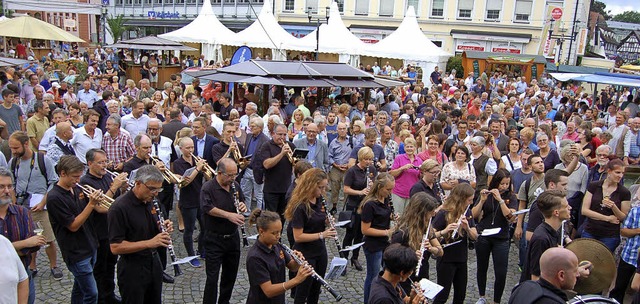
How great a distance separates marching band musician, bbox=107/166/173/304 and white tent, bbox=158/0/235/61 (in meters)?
21.8

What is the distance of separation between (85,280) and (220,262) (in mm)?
1298

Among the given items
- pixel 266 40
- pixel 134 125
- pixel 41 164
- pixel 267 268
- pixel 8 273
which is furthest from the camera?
pixel 266 40

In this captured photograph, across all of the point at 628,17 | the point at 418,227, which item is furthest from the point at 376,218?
the point at 628,17

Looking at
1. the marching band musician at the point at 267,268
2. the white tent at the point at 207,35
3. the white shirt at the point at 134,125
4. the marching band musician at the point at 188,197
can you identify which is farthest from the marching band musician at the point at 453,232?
the white tent at the point at 207,35

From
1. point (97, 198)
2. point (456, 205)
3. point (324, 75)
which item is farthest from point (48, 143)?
point (324, 75)

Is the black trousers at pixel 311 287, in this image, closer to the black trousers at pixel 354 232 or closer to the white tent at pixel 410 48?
the black trousers at pixel 354 232

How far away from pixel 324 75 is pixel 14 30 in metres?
13.0

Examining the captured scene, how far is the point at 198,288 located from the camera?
6.45 m

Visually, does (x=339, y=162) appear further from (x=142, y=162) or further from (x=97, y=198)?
(x=97, y=198)

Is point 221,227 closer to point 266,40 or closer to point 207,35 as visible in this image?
point 266,40

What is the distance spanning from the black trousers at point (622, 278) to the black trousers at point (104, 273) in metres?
5.53

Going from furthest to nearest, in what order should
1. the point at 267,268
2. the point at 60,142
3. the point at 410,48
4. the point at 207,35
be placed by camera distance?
the point at 207,35, the point at 410,48, the point at 60,142, the point at 267,268

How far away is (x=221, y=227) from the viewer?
5.52m

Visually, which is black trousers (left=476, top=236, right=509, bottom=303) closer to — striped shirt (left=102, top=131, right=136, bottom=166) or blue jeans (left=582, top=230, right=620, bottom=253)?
A: blue jeans (left=582, top=230, right=620, bottom=253)
